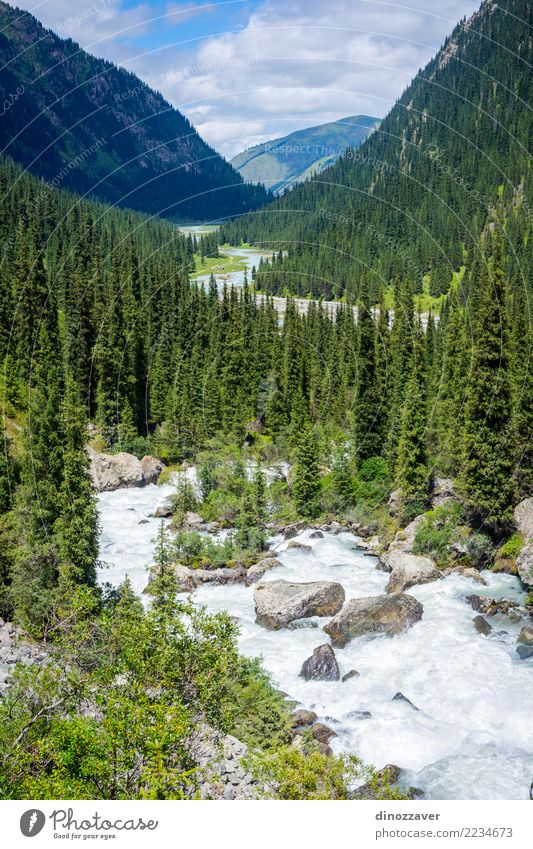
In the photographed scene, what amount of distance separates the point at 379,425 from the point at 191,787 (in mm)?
54820

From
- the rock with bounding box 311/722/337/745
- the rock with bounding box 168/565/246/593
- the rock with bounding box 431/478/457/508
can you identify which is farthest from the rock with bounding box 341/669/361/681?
the rock with bounding box 431/478/457/508

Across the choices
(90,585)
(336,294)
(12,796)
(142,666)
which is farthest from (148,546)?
(336,294)

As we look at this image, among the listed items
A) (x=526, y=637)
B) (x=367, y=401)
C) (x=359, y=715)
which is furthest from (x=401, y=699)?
(x=367, y=401)

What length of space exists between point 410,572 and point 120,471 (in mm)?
40282

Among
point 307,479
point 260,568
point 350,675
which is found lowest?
point 260,568

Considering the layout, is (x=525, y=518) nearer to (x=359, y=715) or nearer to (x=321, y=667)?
(x=321, y=667)

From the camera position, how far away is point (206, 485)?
65938mm

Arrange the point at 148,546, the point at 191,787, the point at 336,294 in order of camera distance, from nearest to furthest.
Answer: the point at 191,787
the point at 148,546
the point at 336,294

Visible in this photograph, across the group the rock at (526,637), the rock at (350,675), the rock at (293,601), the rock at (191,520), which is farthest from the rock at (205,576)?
the rock at (526,637)

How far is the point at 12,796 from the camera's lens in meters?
16.5

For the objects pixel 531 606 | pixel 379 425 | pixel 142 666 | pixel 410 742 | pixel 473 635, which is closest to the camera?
pixel 142 666

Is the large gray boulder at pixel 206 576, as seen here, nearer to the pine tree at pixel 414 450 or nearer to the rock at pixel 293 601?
the rock at pixel 293 601

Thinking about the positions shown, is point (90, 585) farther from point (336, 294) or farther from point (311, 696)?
point (336, 294)
